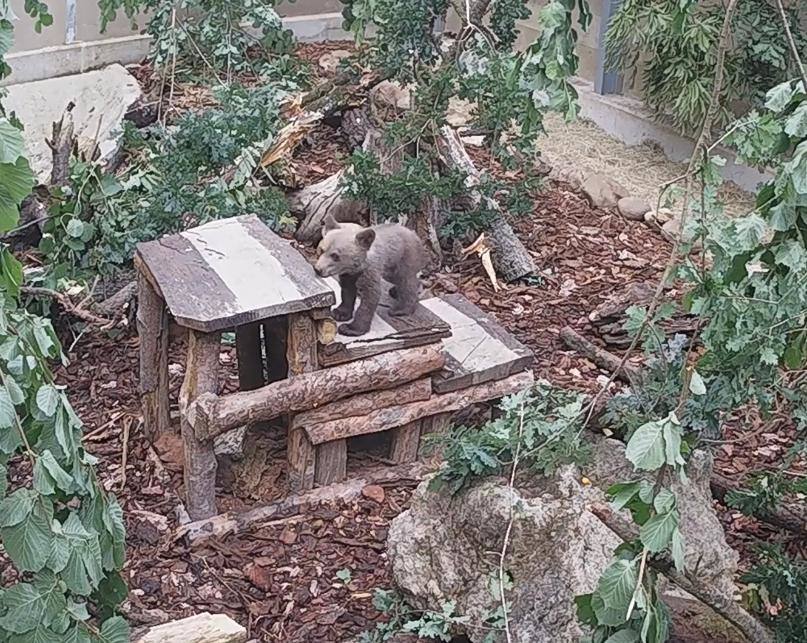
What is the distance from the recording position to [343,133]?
7410 millimetres

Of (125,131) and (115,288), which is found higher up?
(125,131)

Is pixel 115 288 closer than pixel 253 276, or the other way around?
pixel 253 276

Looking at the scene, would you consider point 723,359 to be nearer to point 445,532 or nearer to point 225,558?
point 445,532

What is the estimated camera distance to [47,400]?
2.32 meters

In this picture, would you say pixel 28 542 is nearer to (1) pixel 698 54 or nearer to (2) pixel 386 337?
(2) pixel 386 337

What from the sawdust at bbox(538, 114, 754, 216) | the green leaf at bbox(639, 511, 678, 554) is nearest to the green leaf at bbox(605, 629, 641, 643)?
the green leaf at bbox(639, 511, 678, 554)

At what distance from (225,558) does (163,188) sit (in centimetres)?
187

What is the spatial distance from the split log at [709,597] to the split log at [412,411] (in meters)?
1.28

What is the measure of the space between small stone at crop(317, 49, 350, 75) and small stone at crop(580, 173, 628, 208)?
96.6 inches

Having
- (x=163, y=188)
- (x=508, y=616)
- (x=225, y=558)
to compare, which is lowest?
(x=225, y=558)

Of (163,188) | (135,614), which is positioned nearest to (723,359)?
(135,614)

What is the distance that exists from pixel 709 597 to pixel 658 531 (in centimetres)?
103

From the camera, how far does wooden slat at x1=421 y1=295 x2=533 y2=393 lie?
180 inches

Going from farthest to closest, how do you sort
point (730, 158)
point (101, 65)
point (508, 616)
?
1. point (101, 65)
2. point (730, 158)
3. point (508, 616)
